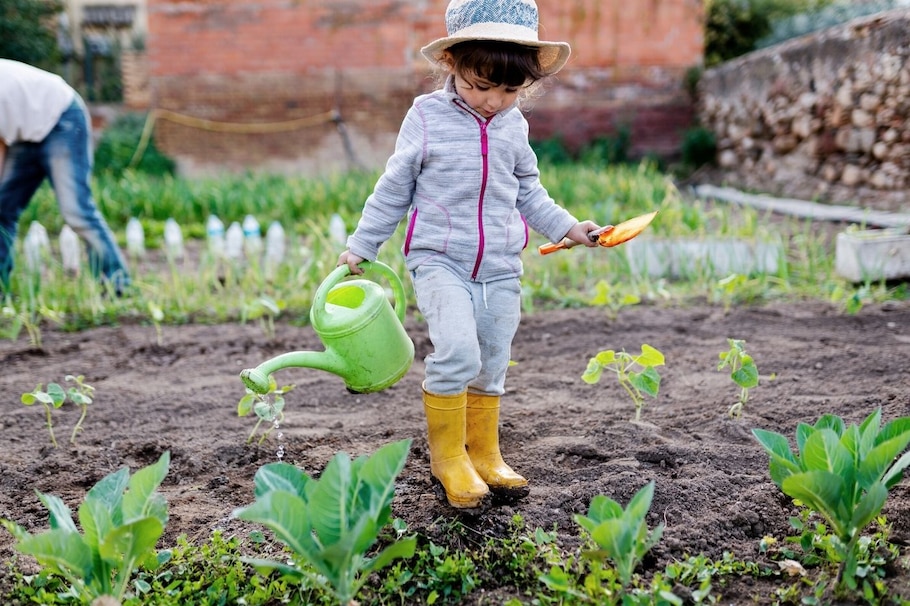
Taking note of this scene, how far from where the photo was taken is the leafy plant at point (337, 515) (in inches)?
50.6

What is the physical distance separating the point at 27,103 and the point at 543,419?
9.37 feet

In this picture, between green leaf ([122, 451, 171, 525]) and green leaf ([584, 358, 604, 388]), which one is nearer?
green leaf ([122, 451, 171, 525])

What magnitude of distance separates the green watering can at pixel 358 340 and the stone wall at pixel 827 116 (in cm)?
430

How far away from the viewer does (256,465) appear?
2156 millimetres

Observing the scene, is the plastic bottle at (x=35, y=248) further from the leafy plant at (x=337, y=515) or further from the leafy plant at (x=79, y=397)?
the leafy plant at (x=337, y=515)

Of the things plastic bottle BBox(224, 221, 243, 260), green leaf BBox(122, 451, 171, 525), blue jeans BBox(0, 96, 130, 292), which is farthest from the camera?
plastic bottle BBox(224, 221, 243, 260)

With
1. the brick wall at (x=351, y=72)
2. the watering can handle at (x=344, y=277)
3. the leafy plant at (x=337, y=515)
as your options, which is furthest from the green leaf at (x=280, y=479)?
the brick wall at (x=351, y=72)

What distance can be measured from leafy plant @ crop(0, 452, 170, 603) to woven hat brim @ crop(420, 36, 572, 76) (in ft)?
3.42

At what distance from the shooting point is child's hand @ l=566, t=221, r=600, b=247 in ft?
6.50

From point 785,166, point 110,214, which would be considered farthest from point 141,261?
point 785,166

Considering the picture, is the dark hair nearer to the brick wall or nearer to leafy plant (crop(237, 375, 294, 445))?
leafy plant (crop(237, 375, 294, 445))

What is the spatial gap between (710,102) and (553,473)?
7.52m

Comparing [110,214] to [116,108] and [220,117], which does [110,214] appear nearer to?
[220,117]

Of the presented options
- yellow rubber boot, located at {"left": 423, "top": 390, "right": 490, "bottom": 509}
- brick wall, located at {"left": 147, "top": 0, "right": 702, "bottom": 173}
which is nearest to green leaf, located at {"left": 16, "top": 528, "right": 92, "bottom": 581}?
yellow rubber boot, located at {"left": 423, "top": 390, "right": 490, "bottom": 509}
